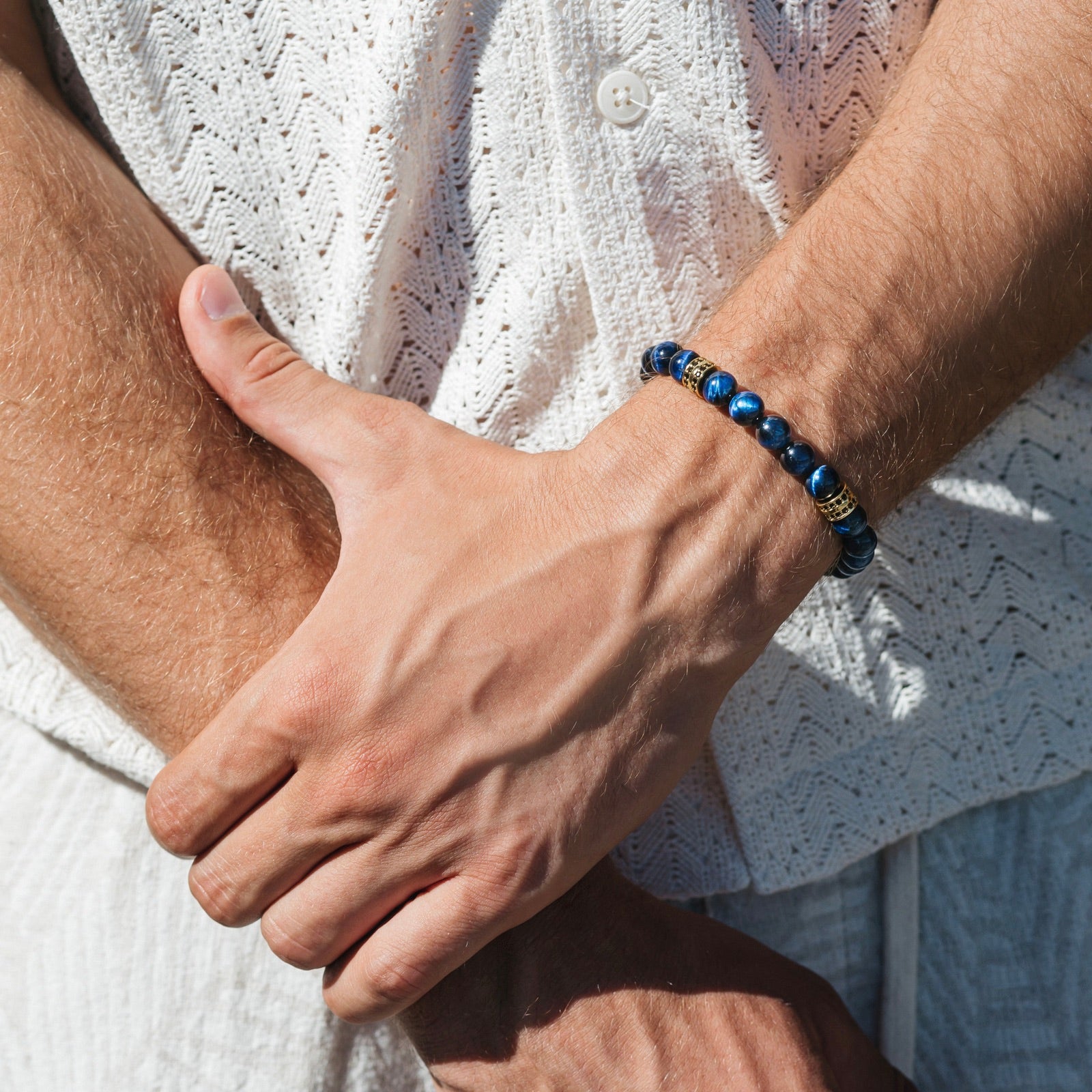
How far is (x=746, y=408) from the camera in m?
0.87

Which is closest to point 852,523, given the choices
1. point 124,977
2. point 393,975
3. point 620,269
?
point 620,269

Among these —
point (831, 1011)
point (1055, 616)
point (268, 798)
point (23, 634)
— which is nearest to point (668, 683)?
point (268, 798)

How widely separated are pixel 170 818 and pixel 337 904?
0.63 ft

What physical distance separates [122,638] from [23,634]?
0.33 m

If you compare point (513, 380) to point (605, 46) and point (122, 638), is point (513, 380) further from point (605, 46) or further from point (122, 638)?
point (122, 638)

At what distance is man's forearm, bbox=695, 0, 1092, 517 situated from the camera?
91 centimetres

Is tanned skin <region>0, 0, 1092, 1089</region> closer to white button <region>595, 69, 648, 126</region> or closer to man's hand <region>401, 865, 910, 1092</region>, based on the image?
man's hand <region>401, 865, 910, 1092</region>

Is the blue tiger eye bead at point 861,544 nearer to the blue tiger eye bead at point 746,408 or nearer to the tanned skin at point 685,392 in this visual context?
the tanned skin at point 685,392

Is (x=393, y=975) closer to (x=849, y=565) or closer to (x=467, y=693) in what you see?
(x=467, y=693)

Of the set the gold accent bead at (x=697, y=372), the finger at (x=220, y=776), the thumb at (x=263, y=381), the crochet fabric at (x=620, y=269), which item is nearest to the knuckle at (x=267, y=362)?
the thumb at (x=263, y=381)

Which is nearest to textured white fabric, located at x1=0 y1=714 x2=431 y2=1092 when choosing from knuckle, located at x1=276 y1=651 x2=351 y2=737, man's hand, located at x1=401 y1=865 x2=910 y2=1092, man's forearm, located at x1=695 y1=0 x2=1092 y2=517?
man's hand, located at x1=401 y1=865 x2=910 y2=1092

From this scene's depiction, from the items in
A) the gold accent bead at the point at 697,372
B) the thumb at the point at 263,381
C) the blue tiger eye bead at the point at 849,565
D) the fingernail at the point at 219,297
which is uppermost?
the fingernail at the point at 219,297

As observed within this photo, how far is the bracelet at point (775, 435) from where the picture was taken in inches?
34.2

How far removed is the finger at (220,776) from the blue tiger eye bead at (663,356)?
509 millimetres
